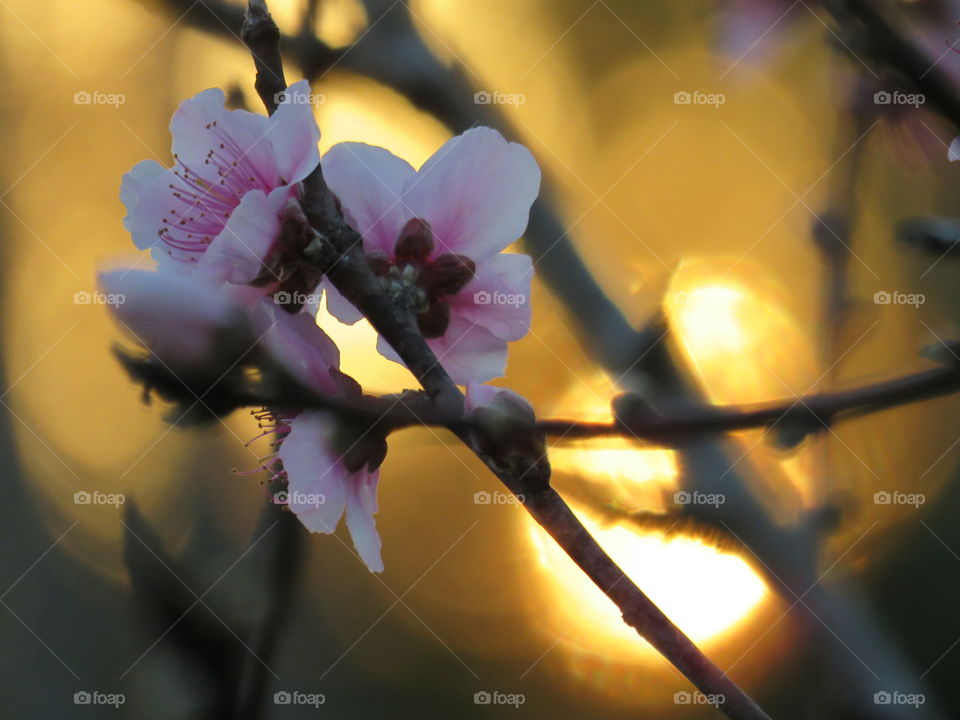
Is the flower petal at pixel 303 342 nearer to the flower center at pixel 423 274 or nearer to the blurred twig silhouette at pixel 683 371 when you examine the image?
the flower center at pixel 423 274

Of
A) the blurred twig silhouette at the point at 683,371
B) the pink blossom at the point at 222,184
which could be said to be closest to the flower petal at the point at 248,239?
the pink blossom at the point at 222,184

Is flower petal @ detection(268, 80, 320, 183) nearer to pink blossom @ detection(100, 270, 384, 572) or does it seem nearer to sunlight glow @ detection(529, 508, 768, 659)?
pink blossom @ detection(100, 270, 384, 572)

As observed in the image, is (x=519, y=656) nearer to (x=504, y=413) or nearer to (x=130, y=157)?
(x=130, y=157)

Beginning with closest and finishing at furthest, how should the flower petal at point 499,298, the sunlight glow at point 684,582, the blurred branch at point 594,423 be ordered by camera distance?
the blurred branch at point 594,423
the flower petal at point 499,298
the sunlight glow at point 684,582

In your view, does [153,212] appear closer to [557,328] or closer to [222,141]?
[222,141]

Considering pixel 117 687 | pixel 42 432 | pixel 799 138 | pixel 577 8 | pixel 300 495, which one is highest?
pixel 577 8

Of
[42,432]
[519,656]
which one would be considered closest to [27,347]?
[42,432]
